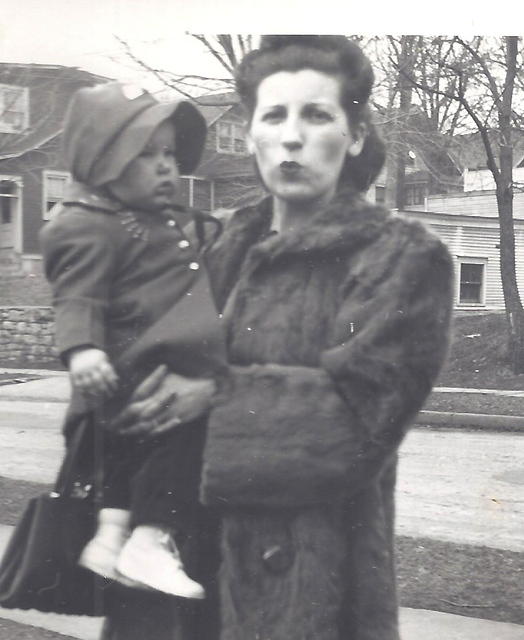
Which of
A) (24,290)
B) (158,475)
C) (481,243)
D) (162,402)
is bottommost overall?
(158,475)

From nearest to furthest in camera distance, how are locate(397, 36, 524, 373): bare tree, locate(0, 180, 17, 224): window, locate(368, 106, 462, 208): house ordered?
locate(368, 106, 462, 208): house
locate(0, 180, 17, 224): window
locate(397, 36, 524, 373): bare tree

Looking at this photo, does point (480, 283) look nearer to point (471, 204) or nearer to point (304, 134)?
point (471, 204)

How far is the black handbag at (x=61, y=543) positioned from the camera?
1747 mm

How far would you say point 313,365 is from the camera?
1657mm

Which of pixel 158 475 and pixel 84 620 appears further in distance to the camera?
pixel 84 620

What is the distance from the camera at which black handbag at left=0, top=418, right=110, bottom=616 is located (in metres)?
1.75

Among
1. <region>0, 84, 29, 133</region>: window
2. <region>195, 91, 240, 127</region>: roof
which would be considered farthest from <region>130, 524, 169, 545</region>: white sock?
<region>0, 84, 29, 133</region>: window

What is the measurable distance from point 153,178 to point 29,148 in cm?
50

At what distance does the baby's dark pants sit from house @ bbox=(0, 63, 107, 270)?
1.28 feet

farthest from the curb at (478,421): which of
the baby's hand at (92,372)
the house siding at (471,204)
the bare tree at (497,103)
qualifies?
the baby's hand at (92,372)

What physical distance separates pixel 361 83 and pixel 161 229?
0.43 meters

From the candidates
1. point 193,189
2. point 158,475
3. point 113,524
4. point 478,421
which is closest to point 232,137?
point 193,189

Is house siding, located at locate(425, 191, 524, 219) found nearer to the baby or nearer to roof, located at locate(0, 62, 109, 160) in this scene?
the baby

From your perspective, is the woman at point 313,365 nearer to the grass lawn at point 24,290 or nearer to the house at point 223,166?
the house at point 223,166
